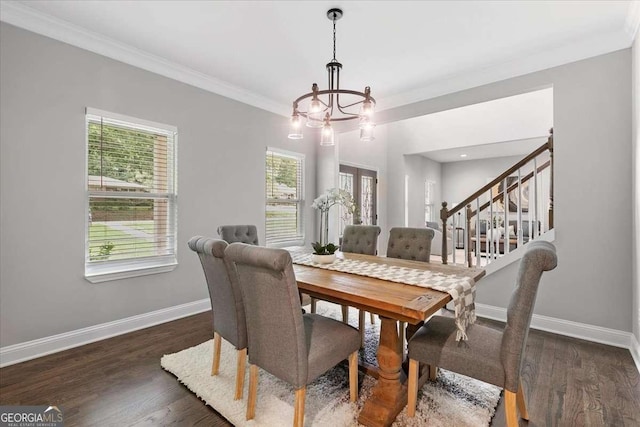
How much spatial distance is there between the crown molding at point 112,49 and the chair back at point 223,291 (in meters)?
2.17

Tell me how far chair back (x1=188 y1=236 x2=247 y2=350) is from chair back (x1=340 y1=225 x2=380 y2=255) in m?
1.61

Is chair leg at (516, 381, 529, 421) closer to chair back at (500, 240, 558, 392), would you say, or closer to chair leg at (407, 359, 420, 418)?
chair back at (500, 240, 558, 392)

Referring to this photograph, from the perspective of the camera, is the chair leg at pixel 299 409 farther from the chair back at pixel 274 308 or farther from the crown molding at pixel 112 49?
the crown molding at pixel 112 49

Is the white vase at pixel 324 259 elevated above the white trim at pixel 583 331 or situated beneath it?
elevated above

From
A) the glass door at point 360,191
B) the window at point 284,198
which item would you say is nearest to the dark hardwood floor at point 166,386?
the window at point 284,198

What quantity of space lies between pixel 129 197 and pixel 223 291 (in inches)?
70.4

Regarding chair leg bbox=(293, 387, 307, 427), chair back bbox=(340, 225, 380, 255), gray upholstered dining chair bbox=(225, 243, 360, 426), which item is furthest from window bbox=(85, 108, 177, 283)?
chair leg bbox=(293, 387, 307, 427)

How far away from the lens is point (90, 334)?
280 centimetres

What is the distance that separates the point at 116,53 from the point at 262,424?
10.9 ft

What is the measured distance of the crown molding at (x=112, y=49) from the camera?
2.41 m

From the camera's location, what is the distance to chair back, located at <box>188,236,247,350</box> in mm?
1883

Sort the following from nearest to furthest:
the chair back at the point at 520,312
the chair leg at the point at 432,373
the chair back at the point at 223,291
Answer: the chair back at the point at 520,312
the chair back at the point at 223,291
the chair leg at the point at 432,373

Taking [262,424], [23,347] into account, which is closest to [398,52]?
[262,424]

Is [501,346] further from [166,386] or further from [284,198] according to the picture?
[284,198]
